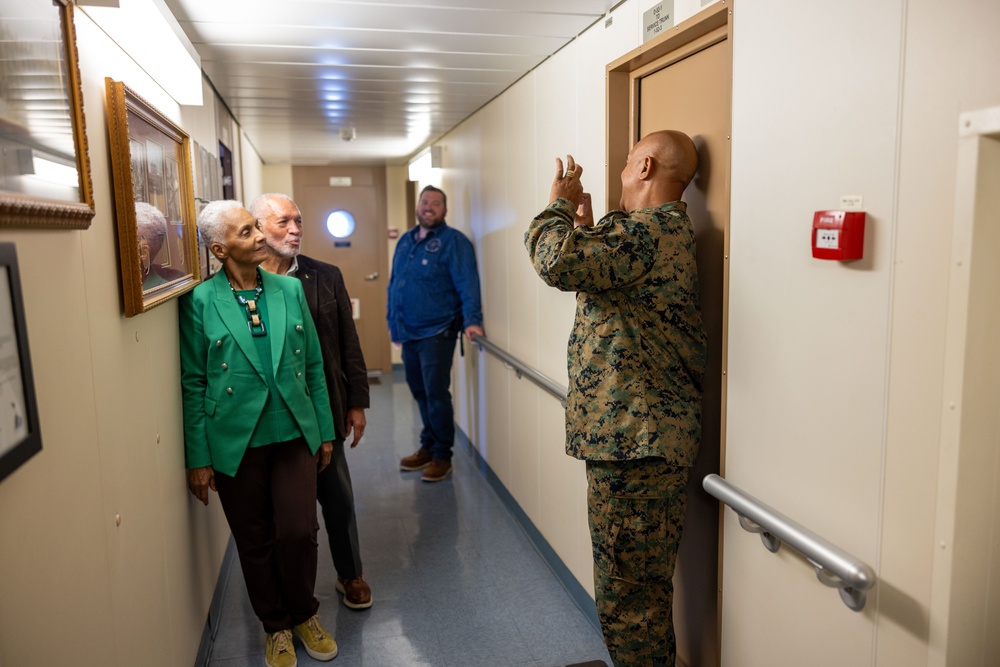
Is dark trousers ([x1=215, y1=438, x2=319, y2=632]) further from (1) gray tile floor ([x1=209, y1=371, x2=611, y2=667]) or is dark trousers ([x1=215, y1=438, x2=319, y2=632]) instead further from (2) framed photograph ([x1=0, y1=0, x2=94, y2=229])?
(2) framed photograph ([x1=0, y1=0, x2=94, y2=229])

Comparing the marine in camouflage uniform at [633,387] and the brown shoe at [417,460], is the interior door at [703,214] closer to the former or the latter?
the marine in camouflage uniform at [633,387]

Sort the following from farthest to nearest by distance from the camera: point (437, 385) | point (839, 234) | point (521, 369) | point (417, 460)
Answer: point (417, 460) → point (437, 385) → point (521, 369) → point (839, 234)

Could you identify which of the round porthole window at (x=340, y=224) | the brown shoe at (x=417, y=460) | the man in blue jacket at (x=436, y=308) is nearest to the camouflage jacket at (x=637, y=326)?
the man in blue jacket at (x=436, y=308)

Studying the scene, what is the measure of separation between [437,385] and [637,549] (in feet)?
8.34

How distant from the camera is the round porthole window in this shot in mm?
7449

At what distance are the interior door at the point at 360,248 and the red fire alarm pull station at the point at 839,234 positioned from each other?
21.0ft

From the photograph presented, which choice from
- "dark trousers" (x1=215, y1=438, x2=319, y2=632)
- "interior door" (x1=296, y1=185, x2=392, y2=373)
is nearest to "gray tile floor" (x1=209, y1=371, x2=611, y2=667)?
"dark trousers" (x1=215, y1=438, x2=319, y2=632)

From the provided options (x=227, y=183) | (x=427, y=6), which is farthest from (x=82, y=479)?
(x=227, y=183)

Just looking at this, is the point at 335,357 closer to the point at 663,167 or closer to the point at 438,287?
the point at 663,167

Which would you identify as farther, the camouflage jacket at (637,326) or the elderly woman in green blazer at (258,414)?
the elderly woman in green blazer at (258,414)

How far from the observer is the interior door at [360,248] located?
7.42 m

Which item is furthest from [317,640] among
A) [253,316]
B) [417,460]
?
[417,460]

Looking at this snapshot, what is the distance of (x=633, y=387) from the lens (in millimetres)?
1831

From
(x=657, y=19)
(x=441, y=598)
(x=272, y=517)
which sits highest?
(x=657, y=19)
